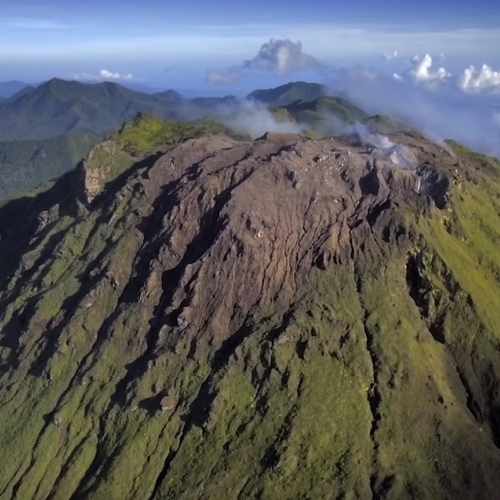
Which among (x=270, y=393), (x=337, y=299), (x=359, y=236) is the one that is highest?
(x=359, y=236)

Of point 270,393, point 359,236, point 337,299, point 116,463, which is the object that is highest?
point 359,236

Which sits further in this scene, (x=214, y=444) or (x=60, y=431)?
(x=60, y=431)

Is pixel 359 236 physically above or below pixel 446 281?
above

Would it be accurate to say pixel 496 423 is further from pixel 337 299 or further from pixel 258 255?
pixel 258 255

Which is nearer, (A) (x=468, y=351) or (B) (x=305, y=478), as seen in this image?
(B) (x=305, y=478)

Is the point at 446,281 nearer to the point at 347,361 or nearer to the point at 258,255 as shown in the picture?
the point at 347,361

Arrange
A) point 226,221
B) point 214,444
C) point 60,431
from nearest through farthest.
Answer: point 214,444, point 60,431, point 226,221

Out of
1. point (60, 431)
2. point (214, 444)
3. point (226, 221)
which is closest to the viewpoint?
point (214, 444)

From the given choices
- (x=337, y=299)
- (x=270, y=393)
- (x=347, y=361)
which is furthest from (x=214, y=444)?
(x=337, y=299)

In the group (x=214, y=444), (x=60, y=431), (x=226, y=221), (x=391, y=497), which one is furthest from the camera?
(x=226, y=221)
